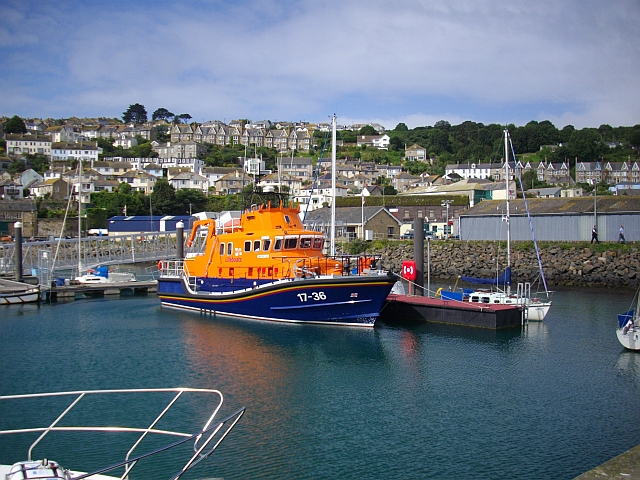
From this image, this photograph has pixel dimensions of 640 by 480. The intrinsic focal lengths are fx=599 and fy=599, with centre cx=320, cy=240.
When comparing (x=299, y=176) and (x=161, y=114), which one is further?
(x=161, y=114)

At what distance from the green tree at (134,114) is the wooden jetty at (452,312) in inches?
7189

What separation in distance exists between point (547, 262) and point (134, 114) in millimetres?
176378

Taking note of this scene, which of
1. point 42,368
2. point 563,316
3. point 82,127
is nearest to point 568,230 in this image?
point 563,316

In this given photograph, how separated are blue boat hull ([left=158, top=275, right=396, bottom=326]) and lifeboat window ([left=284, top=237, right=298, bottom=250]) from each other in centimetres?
169

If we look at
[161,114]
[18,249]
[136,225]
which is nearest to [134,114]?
[161,114]

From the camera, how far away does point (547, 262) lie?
123ft

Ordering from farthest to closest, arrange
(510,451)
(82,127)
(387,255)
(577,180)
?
(82,127) → (577,180) → (387,255) → (510,451)

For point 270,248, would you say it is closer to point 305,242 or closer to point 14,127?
point 305,242

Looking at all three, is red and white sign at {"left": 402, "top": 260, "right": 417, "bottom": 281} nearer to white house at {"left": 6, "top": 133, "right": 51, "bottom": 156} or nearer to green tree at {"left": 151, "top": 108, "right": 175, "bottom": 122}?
white house at {"left": 6, "top": 133, "right": 51, "bottom": 156}

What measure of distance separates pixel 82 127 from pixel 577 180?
408 ft

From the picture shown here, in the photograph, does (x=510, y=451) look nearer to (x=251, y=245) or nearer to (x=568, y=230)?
(x=251, y=245)

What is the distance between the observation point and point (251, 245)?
23.9 meters

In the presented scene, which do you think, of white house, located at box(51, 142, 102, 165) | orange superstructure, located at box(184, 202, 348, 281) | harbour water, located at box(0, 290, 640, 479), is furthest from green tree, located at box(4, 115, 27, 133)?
orange superstructure, located at box(184, 202, 348, 281)

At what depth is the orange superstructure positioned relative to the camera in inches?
891
